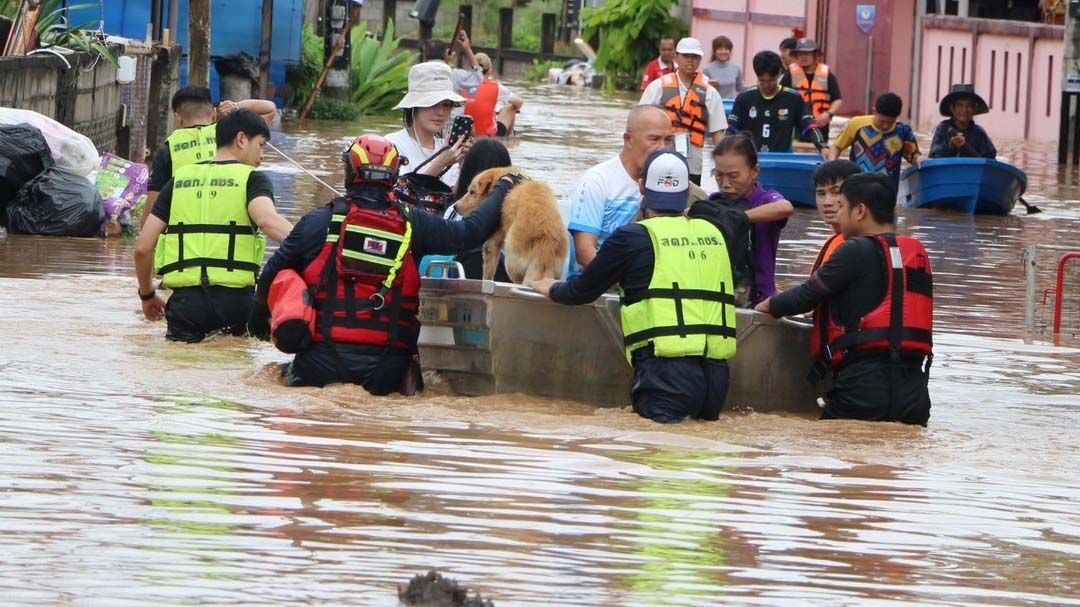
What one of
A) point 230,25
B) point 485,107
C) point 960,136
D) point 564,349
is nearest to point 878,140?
point 960,136

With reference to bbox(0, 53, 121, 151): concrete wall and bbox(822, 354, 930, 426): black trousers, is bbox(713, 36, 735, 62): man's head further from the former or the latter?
bbox(822, 354, 930, 426): black trousers

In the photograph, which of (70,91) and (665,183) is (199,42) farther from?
(665,183)

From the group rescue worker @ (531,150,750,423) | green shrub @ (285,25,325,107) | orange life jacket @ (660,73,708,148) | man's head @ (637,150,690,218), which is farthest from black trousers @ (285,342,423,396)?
green shrub @ (285,25,325,107)

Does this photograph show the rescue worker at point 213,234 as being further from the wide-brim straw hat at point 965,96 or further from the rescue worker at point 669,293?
the wide-brim straw hat at point 965,96

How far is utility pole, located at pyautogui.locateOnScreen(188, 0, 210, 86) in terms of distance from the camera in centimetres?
2042

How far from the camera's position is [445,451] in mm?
7422

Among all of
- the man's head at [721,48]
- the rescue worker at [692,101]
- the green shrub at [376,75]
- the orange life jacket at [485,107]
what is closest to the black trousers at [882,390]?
the rescue worker at [692,101]

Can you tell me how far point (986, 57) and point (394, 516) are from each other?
84.8 feet

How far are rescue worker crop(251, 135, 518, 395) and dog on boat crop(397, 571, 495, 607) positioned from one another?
134 inches

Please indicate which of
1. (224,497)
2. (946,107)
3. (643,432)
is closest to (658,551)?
(224,497)

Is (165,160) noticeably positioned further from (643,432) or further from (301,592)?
(301,592)

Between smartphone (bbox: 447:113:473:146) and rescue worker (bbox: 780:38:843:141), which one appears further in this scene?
rescue worker (bbox: 780:38:843:141)

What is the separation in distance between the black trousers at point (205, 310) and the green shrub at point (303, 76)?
1971cm

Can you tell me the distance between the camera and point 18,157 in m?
14.7
